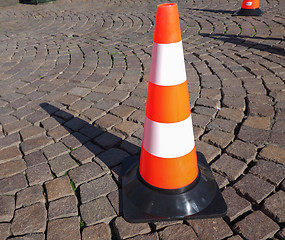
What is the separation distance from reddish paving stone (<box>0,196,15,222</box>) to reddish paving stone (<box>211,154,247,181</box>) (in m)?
1.50

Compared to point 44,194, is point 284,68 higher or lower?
higher

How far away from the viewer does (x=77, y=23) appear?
6.87m

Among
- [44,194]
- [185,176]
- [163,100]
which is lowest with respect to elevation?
[44,194]

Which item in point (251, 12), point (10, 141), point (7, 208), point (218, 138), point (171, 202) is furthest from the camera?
point (251, 12)

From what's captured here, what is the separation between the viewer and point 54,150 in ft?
8.21

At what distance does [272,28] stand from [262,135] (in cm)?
361

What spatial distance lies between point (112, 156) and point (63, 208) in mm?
625

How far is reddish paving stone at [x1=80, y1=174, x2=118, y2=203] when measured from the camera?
2.00m

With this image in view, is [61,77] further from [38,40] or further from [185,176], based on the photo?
[185,176]

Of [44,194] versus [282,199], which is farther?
[44,194]

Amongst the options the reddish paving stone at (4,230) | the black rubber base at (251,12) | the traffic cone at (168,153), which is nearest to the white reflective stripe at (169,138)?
the traffic cone at (168,153)

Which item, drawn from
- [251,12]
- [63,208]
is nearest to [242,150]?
[63,208]

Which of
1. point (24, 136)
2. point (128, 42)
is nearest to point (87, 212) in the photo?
point (24, 136)

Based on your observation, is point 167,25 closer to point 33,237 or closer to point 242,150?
point 242,150
